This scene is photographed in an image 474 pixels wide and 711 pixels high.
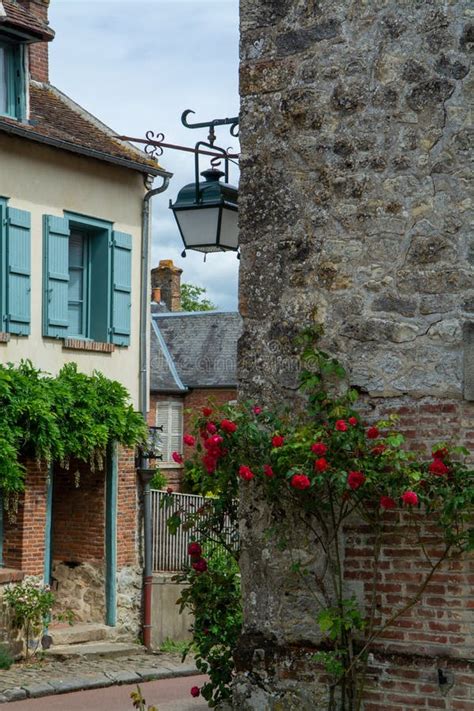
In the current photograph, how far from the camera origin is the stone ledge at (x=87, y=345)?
16.6 meters

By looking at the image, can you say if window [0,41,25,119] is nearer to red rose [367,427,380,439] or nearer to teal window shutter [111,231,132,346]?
teal window shutter [111,231,132,346]

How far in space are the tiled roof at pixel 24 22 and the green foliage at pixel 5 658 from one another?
26.0 feet

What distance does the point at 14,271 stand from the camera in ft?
51.6

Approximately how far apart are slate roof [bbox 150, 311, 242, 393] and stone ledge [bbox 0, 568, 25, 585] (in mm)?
15483

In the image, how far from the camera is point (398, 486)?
5.79 meters

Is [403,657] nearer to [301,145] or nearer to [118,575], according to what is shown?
[301,145]

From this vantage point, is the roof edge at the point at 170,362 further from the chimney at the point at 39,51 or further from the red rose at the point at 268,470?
the red rose at the point at 268,470

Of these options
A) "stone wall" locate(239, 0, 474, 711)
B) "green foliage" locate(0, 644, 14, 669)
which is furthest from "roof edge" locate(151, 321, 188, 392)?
"stone wall" locate(239, 0, 474, 711)

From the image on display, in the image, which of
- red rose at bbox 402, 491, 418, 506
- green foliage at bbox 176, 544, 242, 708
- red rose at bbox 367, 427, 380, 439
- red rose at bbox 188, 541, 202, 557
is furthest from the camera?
red rose at bbox 188, 541, 202, 557

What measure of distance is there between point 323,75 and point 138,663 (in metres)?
11.5

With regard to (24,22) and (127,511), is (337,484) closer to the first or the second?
(127,511)

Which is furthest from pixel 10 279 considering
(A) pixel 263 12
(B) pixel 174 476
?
(B) pixel 174 476

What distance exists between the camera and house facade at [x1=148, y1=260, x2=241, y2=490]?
31.4 m

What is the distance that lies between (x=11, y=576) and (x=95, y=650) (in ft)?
5.58
